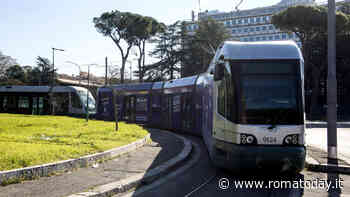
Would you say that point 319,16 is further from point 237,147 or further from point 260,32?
point 260,32

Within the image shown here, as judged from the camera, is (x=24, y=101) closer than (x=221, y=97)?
No

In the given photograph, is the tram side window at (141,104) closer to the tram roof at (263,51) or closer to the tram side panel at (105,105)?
the tram side panel at (105,105)

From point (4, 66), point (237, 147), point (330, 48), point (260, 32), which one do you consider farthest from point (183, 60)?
point (260, 32)

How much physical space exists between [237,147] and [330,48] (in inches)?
199

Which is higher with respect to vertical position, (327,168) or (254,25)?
(254,25)

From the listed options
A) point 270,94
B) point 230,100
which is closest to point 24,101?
point 230,100

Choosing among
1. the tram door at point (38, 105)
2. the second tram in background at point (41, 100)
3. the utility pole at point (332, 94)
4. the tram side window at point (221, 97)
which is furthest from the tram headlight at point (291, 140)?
the tram door at point (38, 105)

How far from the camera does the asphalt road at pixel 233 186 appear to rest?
247 inches

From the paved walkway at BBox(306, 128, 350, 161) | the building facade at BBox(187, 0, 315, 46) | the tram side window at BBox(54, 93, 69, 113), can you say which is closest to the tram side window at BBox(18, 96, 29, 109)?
the tram side window at BBox(54, 93, 69, 113)

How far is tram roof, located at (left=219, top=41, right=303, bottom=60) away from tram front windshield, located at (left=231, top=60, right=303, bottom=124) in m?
0.22

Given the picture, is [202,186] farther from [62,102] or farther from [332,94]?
[62,102]

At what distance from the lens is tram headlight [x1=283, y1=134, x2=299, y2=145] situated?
6992 millimetres

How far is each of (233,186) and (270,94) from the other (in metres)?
2.00

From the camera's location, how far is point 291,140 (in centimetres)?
702
